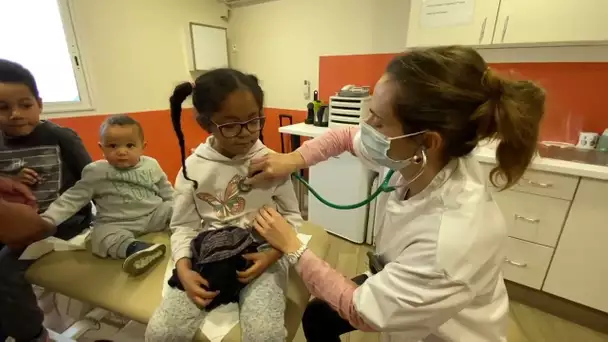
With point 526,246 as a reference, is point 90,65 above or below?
above

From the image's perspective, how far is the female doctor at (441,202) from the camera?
598 millimetres

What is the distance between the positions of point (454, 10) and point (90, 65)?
2.54 m

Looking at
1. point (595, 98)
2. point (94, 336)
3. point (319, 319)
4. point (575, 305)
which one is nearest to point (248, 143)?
point (319, 319)

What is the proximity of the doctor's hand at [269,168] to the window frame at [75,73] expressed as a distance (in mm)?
1973

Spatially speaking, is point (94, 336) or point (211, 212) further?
point (94, 336)

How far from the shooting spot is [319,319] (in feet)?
3.34

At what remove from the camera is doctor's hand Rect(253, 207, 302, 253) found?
2.53 feet

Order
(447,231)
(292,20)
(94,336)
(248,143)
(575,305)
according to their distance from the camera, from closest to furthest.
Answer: (447,231) < (248,143) < (94,336) < (575,305) < (292,20)

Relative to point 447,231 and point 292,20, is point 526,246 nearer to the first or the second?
point 447,231

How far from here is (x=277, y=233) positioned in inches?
31.1

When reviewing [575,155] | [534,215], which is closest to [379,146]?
[534,215]

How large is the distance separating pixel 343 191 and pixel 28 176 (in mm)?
1720

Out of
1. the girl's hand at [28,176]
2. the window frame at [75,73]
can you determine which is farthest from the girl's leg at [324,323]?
the window frame at [75,73]

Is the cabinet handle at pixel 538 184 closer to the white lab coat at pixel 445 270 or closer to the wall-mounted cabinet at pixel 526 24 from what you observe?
the wall-mounted cabinet at pixel 526 24
